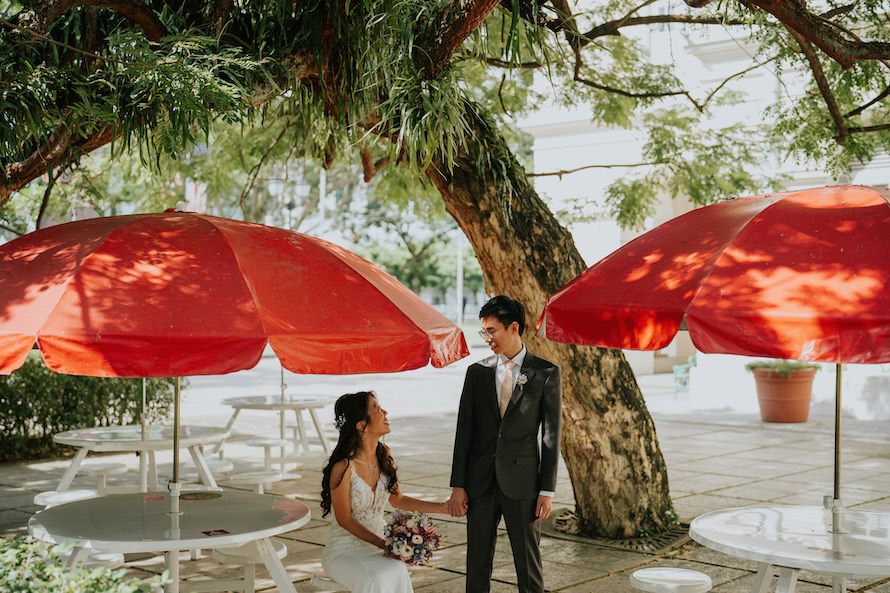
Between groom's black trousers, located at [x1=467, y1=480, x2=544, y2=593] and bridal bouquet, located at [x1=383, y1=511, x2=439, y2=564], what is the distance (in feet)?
1.92

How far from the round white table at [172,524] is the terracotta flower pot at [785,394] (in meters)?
12.5

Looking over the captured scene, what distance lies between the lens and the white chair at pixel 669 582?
18.0 ft

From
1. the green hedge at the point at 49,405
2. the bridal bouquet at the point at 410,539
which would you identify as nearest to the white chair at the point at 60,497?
the bridal bouquet at the point at 410,539

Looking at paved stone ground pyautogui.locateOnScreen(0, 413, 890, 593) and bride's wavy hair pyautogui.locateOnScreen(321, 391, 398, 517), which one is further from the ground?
bride's wavy hair pyautogui.locateOnScreen(321, 391, 398, 517)

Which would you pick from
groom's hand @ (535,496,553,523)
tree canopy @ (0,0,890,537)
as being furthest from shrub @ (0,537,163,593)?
tree canopy @ (0,0,890,537)

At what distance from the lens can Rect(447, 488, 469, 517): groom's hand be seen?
5.96 metres

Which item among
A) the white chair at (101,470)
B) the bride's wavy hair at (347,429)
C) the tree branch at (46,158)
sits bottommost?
the white chair at (101,470)

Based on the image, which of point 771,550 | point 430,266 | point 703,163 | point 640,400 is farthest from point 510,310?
point 430,266

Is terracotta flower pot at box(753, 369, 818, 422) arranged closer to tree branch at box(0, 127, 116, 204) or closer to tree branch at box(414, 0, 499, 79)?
tree branch at box(414, 0, 499, 79)

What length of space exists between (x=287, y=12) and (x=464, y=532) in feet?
15.0

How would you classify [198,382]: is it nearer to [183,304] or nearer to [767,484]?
[767,484]

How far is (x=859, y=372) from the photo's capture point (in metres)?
17.7

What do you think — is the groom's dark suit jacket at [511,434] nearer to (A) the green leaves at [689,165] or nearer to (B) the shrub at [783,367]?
(A) the green leaves at [689,165]

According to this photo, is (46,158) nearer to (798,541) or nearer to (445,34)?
(445,34)
